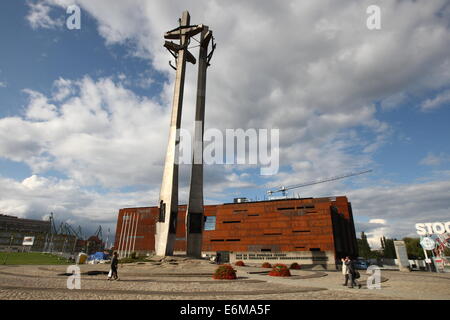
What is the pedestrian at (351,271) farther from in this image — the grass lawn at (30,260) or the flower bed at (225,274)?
the grass lawn at (30,260)

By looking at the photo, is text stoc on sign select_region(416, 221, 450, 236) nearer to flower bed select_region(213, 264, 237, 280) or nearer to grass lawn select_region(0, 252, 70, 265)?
flower bed select_region(213, 264, 237, 280)

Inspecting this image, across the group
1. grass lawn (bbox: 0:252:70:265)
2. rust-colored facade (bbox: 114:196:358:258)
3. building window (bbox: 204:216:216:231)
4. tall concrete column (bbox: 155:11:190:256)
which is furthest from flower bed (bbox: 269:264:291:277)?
building window (bbox: 204:216:216:231)

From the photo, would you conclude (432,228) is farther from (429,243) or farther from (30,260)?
(30,260)

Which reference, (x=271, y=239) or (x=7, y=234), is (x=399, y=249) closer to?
(x=271, y=239)

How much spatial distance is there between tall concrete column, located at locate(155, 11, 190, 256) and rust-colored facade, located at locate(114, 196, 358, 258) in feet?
136

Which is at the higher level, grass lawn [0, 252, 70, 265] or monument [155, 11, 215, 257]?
monument [155, 11, 215, 257]

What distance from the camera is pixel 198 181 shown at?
1437 inches

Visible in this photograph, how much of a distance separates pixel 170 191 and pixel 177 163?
3884 mm

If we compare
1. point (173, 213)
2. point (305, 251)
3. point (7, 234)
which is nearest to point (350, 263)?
point (173, 213)

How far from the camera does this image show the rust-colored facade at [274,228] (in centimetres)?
6956

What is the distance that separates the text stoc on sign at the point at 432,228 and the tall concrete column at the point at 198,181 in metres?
34.0

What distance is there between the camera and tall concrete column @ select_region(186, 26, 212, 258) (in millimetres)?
34562
